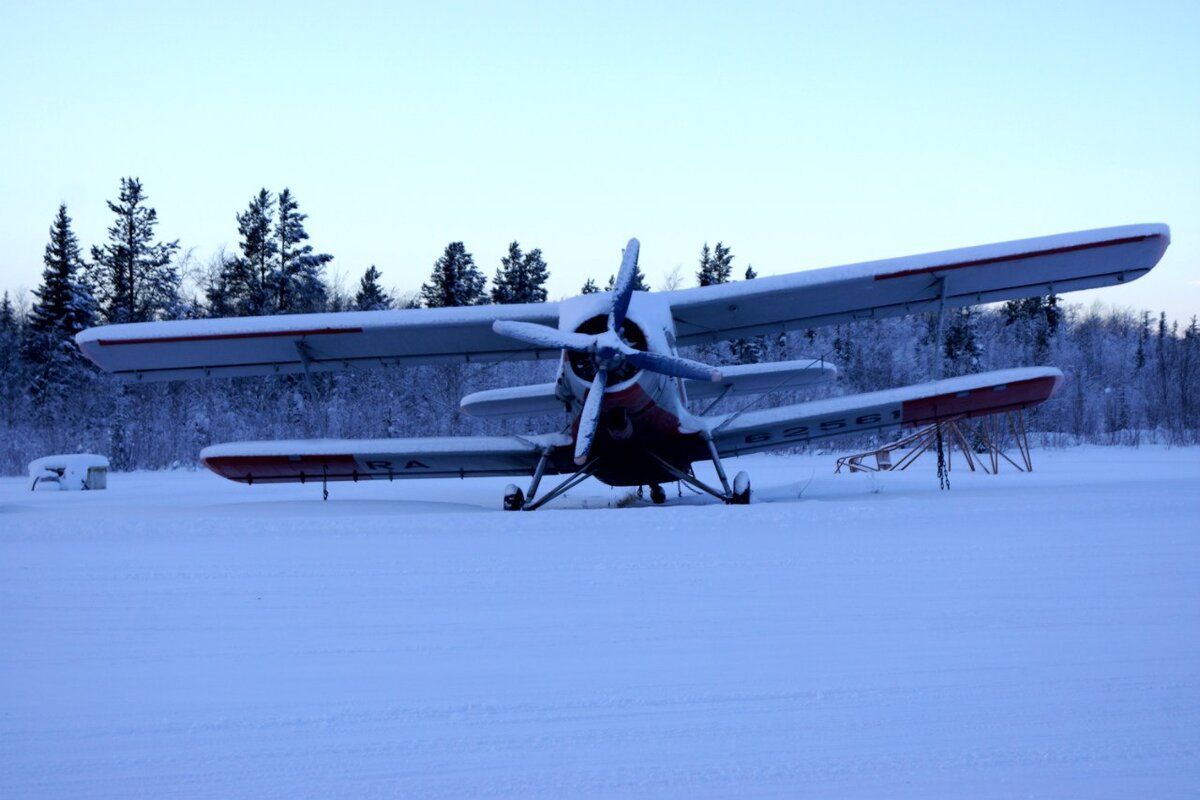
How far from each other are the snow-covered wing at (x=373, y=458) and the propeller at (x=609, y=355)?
1.31 metres

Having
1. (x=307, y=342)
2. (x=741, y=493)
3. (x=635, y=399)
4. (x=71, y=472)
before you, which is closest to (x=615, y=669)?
(x=635, y=399)

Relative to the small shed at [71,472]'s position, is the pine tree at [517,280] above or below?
above

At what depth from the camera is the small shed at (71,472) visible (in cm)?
1702

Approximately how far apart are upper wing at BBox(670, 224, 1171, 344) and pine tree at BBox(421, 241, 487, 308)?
4778 centimetres

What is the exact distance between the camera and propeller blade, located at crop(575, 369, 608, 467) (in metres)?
9.76

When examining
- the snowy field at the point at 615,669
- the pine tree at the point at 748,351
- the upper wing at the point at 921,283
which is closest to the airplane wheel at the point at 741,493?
the upper wing at the point at 921,283

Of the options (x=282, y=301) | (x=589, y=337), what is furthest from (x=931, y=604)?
(x=282, y=301)

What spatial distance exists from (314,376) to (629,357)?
3572 centimetres

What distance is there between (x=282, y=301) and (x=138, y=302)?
8716mm

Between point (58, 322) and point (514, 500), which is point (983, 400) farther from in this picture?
point (58, 322)

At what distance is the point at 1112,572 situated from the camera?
4852mm

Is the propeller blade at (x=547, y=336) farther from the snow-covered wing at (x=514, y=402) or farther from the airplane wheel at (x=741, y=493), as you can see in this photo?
the airplane wheel at (x=741, y=493)

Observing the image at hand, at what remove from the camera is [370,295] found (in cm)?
6209

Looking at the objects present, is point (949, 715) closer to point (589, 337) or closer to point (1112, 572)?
point (1112, 572)
